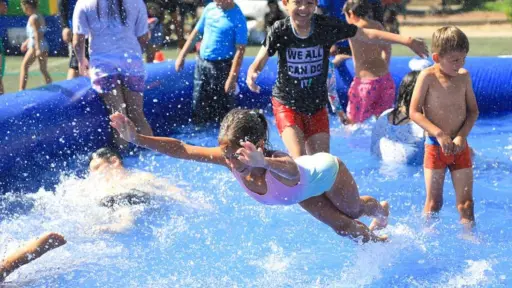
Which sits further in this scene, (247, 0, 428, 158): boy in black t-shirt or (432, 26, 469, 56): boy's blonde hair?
(247, 0, 428, 158): boy in black t-shirt

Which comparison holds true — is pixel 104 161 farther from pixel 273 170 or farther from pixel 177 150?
pixel 273 170

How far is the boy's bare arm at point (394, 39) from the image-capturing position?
518 centimetres

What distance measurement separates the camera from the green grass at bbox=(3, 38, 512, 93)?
10805mm

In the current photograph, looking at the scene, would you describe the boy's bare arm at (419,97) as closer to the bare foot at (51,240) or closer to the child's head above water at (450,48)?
the child's head above water at (450,48)

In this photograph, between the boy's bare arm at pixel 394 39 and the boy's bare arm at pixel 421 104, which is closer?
the boy's bare arm at pixel 421 104

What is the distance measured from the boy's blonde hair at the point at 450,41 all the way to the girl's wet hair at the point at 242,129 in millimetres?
1248

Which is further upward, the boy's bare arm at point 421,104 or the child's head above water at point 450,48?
the child's head above water at point 450,48

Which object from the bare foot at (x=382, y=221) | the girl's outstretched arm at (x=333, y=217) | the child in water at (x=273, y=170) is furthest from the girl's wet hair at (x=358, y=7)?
the girl's outstretched arm at (x=333, y=217)

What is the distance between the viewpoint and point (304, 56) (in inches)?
209

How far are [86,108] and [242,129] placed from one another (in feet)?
12.0

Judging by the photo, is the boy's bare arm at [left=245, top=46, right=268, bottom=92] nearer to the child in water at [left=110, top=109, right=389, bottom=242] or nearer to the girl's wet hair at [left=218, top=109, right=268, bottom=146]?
the child in water at [left=110, top=109, right=389, bottom=242]

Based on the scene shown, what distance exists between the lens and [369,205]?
4.46 meters

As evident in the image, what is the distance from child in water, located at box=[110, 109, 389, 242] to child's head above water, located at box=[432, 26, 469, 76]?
86 centimetres

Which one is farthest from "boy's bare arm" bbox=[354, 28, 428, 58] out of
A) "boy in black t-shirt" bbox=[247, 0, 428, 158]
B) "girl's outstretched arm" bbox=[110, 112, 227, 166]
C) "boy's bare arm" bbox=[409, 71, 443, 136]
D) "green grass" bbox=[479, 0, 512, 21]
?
"green grass" bbox=[479, 0, 512, 21]
